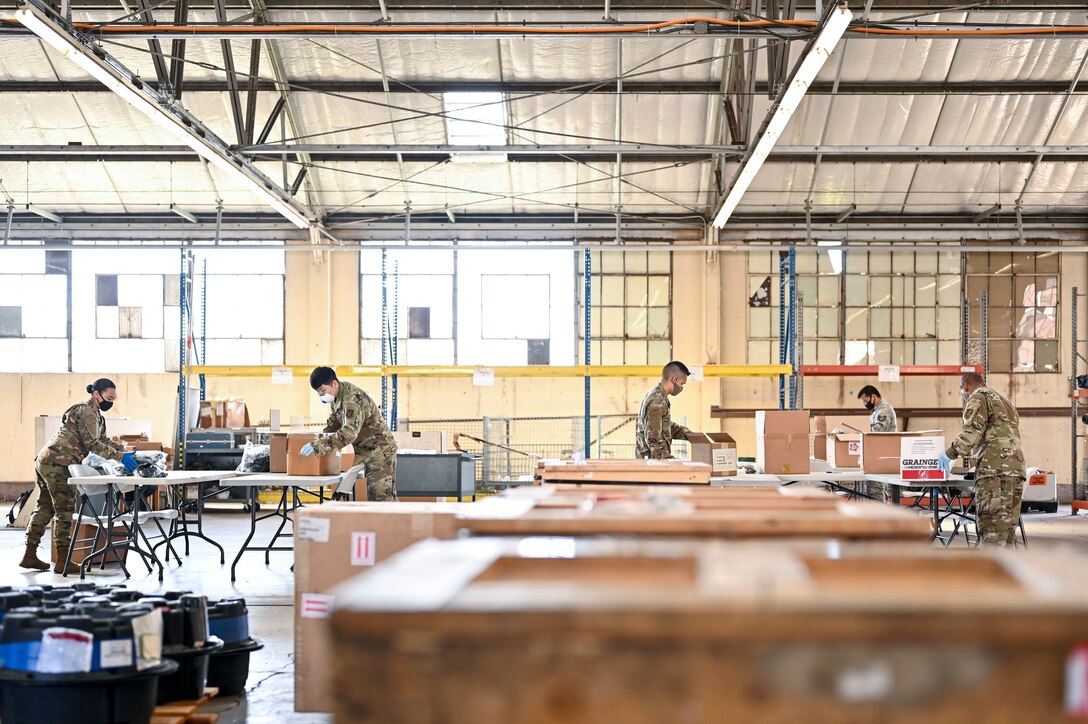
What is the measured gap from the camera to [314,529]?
414cm

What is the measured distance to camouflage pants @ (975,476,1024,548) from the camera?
819cm

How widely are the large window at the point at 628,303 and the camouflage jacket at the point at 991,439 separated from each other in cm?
911

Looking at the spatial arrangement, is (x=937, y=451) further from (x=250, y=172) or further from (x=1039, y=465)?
(x=1039, y=465)

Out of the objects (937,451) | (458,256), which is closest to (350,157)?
(458,256)

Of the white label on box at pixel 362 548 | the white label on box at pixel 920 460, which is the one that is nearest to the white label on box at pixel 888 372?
the white label on box at pixel 920 460

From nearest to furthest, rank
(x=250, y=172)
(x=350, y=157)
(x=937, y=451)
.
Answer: (x=937, y=451) → (x=250, y=172) → (x=350, y=157)

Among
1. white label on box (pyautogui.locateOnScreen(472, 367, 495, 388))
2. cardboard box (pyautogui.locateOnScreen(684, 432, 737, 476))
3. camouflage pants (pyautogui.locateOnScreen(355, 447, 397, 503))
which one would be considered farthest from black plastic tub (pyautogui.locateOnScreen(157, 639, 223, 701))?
white label on box (pyautogui.locateOnScreen(472, 367, 495, 388))

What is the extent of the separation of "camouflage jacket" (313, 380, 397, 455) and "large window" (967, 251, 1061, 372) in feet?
39.4

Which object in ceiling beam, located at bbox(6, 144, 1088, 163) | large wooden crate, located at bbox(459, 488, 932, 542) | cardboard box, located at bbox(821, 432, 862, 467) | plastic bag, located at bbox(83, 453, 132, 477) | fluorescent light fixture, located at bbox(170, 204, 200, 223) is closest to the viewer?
large wooden crate, located at bbox(459, 488, 932, 542)

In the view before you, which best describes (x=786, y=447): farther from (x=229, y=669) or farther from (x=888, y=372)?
(x=888, y=372)

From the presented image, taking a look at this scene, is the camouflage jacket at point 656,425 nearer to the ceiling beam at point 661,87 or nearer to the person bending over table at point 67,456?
the person bending over table at point 67,456

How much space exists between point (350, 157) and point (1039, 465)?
11.8 meters

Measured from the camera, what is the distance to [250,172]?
40.3 ft

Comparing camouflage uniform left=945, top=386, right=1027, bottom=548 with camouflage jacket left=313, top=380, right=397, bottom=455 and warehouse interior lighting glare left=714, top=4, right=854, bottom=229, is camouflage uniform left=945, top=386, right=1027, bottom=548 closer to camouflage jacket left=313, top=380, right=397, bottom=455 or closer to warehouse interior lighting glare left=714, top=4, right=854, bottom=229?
warehouse interior lighting glare left=714, top=4, right=854, bottom=229
